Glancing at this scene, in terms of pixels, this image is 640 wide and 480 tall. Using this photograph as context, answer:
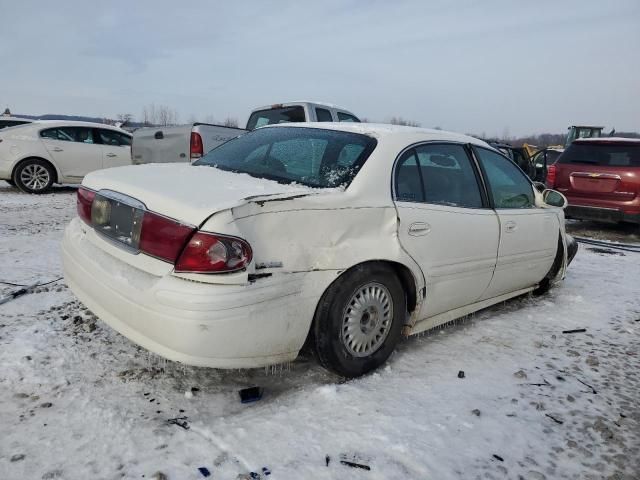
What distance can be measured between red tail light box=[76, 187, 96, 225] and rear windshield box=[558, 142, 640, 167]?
7534 mm

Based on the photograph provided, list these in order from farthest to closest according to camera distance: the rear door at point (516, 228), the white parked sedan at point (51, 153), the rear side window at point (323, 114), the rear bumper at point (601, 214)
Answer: the white parked sedan at point (51, 153)
the rear side window at point (323, 114)
the rear bumper at point (601, 214)
the rear door at point (516, 228)

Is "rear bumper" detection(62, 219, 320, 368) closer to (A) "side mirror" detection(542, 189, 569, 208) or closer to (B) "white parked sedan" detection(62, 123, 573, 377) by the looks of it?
(B) "white parked sedan" detection(62, 123, 573, 377)

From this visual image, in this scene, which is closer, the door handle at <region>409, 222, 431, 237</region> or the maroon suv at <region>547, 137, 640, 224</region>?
the door handle at <region>409, 222, 431, 237</region>

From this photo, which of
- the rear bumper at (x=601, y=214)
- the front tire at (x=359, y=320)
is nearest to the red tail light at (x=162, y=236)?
the front tire at (x=359, y=320)

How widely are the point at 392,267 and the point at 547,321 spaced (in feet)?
5.83

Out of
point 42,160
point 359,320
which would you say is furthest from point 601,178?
point 42,160

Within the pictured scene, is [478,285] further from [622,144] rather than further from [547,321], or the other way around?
[622,144]

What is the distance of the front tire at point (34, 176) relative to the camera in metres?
9.69

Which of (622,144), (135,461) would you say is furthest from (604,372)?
(622,144)

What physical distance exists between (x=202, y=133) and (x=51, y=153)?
3.87 meters

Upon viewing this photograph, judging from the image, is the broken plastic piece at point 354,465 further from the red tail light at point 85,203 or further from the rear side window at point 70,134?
the rear side window at point 70,134

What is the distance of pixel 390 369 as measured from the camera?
9.55 feet

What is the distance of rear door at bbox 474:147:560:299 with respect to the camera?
365cm

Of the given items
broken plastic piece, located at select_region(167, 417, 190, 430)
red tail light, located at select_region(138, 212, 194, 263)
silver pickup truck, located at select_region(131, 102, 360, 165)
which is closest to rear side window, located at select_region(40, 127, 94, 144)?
silver pickup truck, located at select_region(131, 102, 360, 165)
